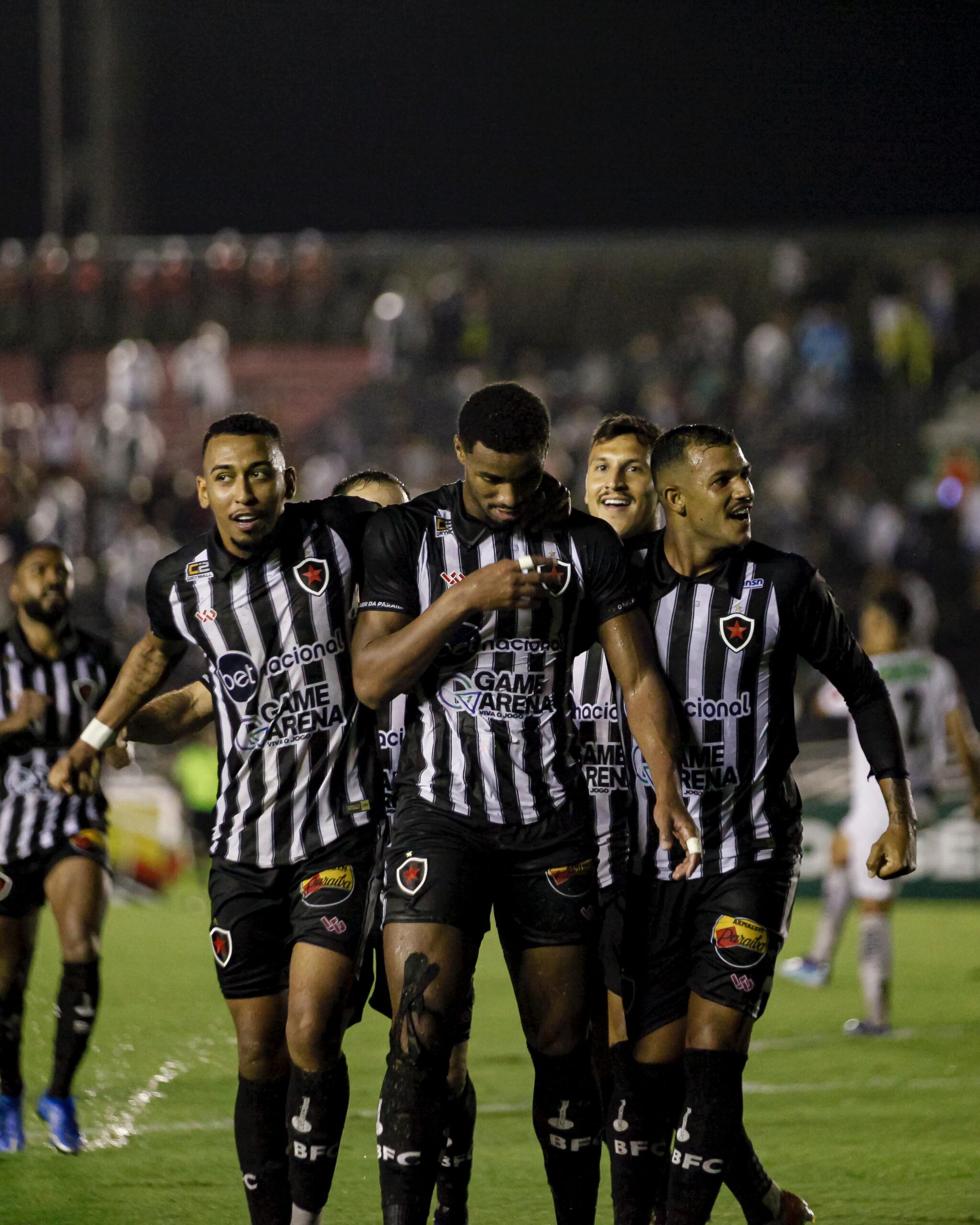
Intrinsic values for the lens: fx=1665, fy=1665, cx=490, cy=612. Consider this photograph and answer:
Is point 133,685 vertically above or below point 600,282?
below

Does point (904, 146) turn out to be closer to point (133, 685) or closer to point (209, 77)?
point (209, 77)

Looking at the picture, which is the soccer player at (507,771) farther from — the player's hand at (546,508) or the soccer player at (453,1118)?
the soccer player at (453,1118)

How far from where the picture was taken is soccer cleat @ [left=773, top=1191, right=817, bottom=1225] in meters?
4.68

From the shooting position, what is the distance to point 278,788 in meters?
4.43

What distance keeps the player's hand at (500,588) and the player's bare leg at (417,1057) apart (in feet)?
2.66

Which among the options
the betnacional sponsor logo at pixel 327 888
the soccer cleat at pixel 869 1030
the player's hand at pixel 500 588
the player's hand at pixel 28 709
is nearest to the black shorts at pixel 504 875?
the betnacional sponsor logo at pixel 327 888

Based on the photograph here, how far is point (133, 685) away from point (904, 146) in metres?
23.2

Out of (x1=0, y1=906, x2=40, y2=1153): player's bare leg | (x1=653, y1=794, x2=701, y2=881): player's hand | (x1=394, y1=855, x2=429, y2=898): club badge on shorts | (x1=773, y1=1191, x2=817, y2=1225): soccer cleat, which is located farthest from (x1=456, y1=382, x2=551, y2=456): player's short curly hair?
(x1=0, y1=906, x2=40, y2=1153): player's bare leg

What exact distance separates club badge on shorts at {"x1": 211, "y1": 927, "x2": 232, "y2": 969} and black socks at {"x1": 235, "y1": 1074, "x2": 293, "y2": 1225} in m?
0.31

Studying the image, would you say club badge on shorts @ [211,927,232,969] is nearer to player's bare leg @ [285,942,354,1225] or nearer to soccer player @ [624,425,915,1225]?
player's bare leg @ [285,942,354,1225]

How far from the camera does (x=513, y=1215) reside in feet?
16.7

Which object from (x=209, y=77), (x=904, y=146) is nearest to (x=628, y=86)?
(x=904, y=146)

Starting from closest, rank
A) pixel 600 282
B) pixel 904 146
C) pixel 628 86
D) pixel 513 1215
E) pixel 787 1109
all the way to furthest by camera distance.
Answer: pixel 513 1215 → pixel 787 1109 → pixel 600 282 → pixel 904 146 → pixel 628 86

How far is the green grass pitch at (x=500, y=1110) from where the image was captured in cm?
525
